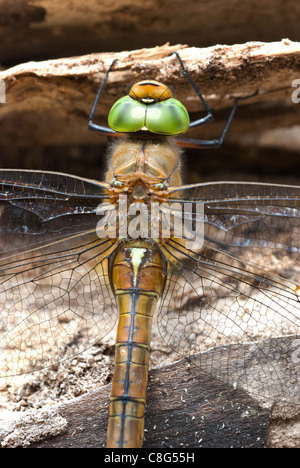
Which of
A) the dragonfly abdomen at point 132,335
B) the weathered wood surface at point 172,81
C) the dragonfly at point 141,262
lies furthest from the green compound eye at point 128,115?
the dragonfly abdomen at point 132,335

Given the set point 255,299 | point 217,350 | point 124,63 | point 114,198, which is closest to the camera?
point 217,350

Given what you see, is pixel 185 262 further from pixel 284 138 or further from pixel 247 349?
pixel 284 138

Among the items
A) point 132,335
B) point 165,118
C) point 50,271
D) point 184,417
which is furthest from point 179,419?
point 165,118

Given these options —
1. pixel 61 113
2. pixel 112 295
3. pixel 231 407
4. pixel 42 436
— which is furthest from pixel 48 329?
pixel 61 113

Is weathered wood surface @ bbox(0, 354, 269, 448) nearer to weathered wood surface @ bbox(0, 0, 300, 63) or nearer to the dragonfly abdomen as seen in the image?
the dragonfly abdomen

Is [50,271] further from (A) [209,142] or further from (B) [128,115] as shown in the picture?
(A) [209,142]
